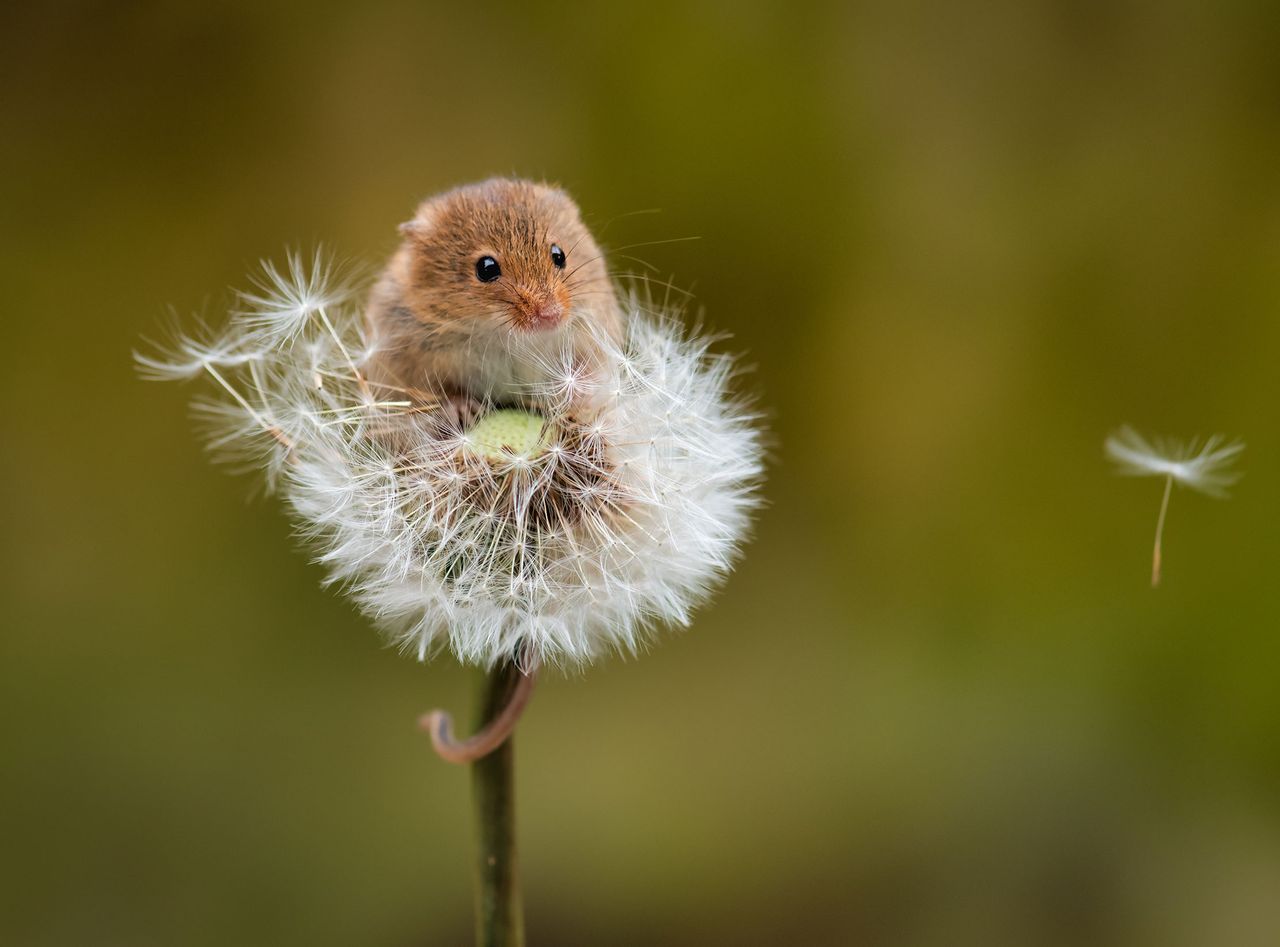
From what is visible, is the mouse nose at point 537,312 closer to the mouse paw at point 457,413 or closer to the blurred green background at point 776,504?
the mouse paw at point 457,413

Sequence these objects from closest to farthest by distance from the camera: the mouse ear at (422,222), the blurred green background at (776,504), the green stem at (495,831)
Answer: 1. the green stem at (495,831)
2. the mouse ear at (422,222)
3. the blurred green background at (776,504)

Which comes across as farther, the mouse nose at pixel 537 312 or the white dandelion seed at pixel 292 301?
the white dandelion seed at pixel 292 301

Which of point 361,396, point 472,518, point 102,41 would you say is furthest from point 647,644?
point 102,41

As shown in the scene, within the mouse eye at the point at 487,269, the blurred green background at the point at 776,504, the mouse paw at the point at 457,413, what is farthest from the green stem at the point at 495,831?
the blurred green background at the point at 776,504

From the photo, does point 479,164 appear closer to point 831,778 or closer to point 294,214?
point 294,214

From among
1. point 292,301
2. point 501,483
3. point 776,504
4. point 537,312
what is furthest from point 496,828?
point 776,504
